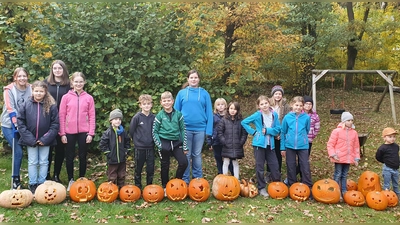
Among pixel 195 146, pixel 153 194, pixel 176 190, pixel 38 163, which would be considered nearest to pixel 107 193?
pixel 153 194

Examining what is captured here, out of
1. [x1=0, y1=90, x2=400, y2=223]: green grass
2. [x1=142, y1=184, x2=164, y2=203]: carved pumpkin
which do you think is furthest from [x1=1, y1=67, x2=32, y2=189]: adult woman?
[x1=142, y1=184, x2=164, y2=203]: carved pumpkin

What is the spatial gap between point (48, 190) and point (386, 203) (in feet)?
16.0

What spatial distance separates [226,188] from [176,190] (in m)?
0.75

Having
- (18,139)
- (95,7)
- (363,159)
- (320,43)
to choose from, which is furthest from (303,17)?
(18,139)

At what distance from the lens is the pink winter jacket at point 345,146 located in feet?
17.8

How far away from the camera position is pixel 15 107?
5277 millimetres

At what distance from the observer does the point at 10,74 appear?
22.6 feet

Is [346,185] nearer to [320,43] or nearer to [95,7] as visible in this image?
[95,7]

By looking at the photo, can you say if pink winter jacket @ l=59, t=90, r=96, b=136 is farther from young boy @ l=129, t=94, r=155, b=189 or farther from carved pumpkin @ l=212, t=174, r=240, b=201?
carved pumpkin @ l=212, t=174, r=240, b=201

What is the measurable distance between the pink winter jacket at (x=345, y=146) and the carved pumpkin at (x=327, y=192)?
39cm

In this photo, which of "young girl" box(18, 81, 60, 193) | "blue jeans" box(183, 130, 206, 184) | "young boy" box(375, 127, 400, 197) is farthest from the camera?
"blue jeans" box(183, 130, 206, 184)

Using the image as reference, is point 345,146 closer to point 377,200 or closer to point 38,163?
point 377,200

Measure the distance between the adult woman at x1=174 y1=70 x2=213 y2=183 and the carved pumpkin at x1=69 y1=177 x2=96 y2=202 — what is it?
157 centimetres

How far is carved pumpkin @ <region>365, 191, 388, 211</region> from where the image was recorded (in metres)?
5.12
